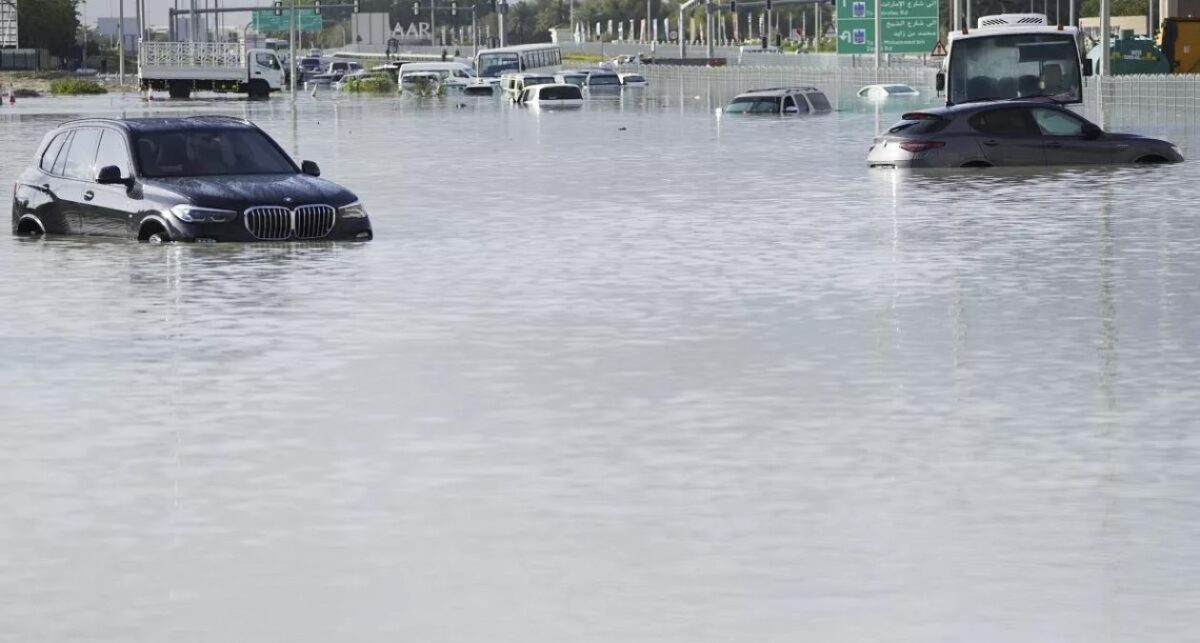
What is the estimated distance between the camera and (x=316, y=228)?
74.3ft

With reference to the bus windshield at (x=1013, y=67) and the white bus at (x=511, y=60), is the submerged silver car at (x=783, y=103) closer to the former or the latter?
the bus windshield at (x=1013, y=67)

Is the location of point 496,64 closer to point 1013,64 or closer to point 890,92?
point 890,92

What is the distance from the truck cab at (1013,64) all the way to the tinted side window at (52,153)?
29.4 m

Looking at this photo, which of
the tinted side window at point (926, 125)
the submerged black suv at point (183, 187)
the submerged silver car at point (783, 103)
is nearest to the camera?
the submerged black suv at point (183, 187)

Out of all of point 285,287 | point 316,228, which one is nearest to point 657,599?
point 285,287

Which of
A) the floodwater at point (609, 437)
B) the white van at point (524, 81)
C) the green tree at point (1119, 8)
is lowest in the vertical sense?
the floodwater at point (609, 437)

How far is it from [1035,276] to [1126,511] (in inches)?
394

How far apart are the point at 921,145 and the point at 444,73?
78.2 m

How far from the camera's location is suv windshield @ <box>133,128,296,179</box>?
22.9 metres

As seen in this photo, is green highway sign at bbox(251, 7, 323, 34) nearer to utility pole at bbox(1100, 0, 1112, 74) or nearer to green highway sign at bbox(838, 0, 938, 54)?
green highway sign at bbox(838, 0, 938, 54)

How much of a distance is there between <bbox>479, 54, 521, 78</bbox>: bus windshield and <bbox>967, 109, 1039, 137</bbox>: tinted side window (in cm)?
8118

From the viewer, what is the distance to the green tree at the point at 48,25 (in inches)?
6806

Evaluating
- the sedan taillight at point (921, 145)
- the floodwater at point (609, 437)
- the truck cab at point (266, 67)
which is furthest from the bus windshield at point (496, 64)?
the floodwater at point (609, 437)

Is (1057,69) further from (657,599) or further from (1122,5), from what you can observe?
(1122,5)
